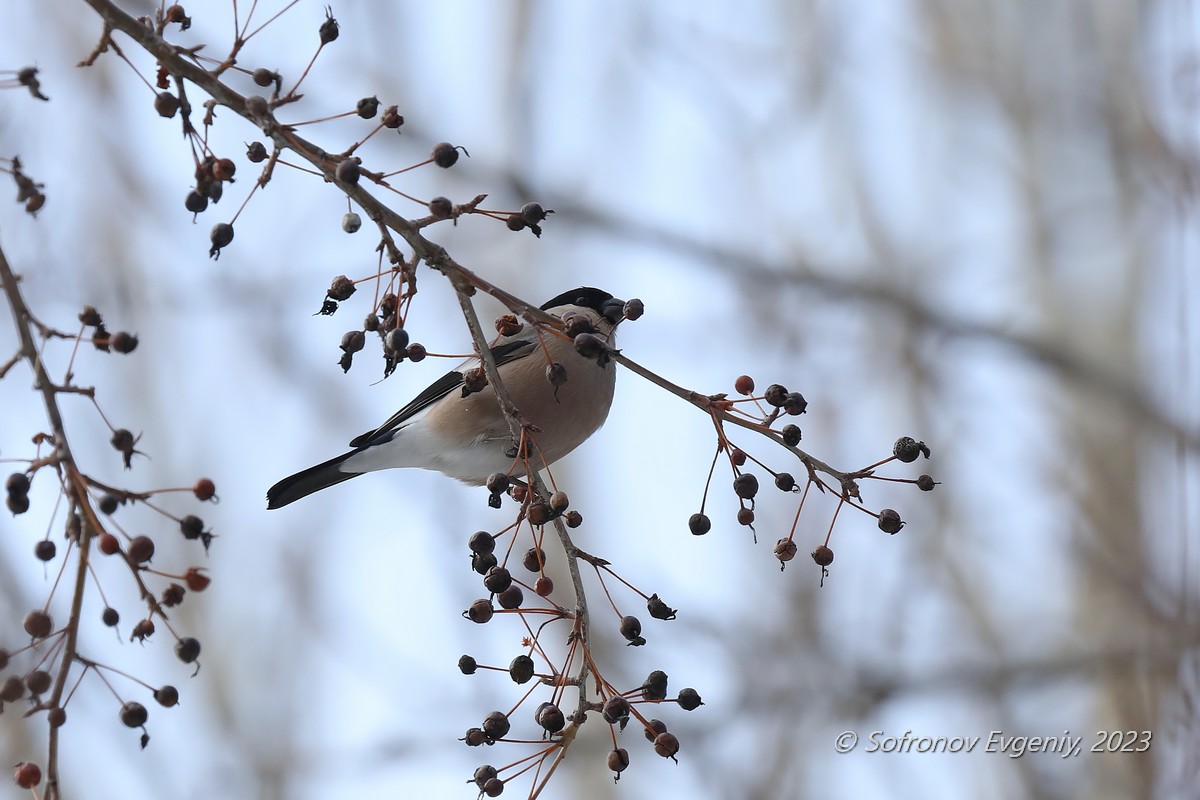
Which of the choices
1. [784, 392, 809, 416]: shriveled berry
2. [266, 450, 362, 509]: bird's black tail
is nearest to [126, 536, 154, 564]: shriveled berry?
[784, 392, 809, 416]: shriveled berry

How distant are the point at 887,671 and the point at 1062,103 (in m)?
4.77

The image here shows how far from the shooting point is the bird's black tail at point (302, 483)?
4.05 metres

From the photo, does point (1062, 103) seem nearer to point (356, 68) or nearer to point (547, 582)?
point (356, 68)

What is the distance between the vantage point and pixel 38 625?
1.64m

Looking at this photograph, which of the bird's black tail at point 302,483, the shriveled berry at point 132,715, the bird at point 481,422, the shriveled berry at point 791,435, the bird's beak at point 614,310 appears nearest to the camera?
the shriveled berry at point 132,715

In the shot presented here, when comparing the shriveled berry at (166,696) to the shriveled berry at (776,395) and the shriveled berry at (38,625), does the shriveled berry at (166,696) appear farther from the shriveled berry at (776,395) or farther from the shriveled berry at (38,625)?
the shriveled berry at (776,395)

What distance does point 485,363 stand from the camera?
78.5 inches

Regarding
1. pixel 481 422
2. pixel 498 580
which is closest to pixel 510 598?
pixel 498 580

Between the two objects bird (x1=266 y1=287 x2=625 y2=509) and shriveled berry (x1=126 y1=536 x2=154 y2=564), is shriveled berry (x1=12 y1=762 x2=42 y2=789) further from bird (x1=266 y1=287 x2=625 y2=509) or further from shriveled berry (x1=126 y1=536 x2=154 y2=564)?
bird (x1=266 y1=287 x2=625 y2=509)

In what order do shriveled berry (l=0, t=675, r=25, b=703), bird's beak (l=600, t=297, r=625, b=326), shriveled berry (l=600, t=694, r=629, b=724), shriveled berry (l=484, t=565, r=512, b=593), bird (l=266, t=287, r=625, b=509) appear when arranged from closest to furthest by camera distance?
shriveled berry (l=0, t=675, r=25, b=703) < shriveled berry (l=600, t=694, r=629, b=724) < shriveled berry (l=484, t=565, r=512, b=593) < bird's beak (l=600, t=297, r=625, b=326) < bird (l=266, t=287, r=625, b=509)

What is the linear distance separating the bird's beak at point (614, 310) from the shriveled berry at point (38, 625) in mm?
1461

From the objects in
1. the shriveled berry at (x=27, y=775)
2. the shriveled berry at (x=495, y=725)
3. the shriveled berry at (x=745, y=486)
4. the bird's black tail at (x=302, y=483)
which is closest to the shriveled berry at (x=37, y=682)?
the shriveled berry at (x=27, y=775)

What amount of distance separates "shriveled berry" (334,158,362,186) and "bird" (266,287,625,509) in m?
1.81

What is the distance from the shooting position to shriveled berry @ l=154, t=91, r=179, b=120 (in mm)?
1988
